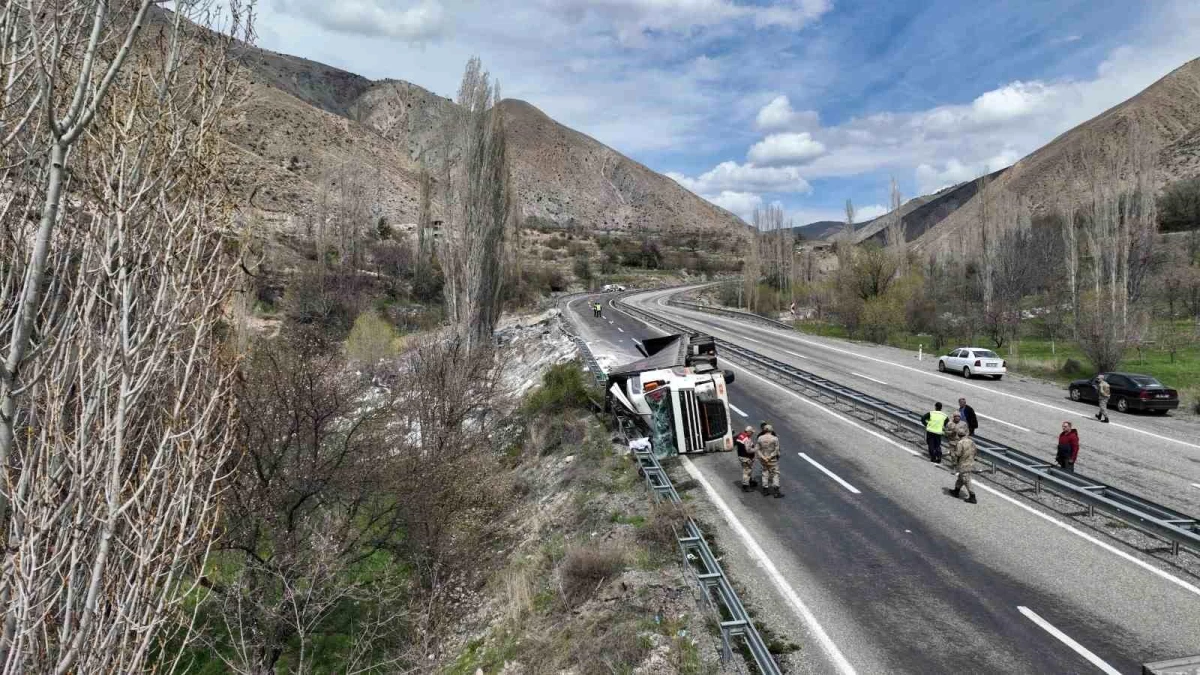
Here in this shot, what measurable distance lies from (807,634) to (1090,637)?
3.67 metres

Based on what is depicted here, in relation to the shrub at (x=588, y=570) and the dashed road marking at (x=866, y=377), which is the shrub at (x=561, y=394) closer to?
the shrub at (x=588, y=570)

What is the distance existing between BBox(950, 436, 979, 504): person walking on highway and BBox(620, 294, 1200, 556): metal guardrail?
63.2 inches

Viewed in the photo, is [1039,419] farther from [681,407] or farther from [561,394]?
[561,394]

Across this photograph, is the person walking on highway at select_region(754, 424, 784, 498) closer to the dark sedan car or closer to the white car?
the dark sedan car

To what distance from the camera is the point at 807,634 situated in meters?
8.55

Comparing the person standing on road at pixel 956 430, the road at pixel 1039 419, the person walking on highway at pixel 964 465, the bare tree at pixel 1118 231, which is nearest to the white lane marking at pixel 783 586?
the person walking on highway at pixel 964 465

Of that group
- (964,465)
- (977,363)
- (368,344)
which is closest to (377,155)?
(368,344)

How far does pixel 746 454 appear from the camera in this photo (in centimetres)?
1396

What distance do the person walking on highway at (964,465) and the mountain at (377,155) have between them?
56.1 m

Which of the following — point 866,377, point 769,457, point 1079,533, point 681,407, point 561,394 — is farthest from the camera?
point 866,377

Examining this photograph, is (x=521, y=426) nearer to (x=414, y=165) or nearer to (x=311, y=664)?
(x=311, y=664)

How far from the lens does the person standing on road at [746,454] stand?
14.0m

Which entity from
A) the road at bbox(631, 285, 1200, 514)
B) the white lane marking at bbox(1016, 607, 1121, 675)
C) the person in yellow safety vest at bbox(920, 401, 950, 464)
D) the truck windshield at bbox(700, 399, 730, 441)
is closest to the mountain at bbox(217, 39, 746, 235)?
the road at bbox(631, 285, 1200, 514)

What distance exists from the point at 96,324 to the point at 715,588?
8.57 meters
